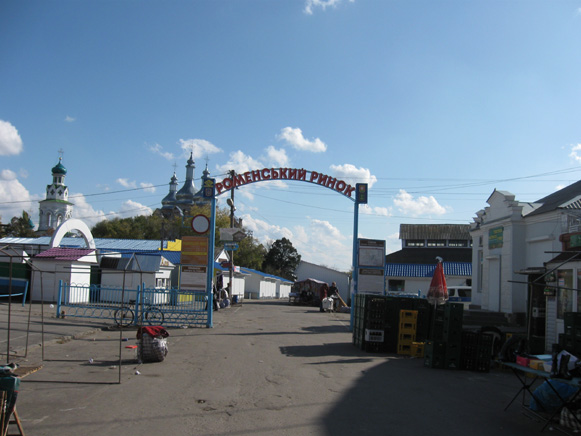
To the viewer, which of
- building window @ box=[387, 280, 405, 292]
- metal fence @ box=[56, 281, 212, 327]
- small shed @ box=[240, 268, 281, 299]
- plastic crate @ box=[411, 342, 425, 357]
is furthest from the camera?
small shed @ box=[240, 268, 281, 299]

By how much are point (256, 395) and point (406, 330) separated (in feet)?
22.8

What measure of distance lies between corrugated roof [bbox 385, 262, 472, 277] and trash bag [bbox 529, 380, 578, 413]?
38.0 m

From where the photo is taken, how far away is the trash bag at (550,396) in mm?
7022

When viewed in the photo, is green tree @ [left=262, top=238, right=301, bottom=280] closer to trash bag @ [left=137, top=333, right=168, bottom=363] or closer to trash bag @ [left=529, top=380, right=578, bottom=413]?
trash bag @ [left=137, top=333, right=168, bottom=363]

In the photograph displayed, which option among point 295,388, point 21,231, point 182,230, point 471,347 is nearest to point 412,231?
point 182,230

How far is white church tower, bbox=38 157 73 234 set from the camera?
67.2 m

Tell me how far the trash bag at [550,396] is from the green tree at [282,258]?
88896 mm

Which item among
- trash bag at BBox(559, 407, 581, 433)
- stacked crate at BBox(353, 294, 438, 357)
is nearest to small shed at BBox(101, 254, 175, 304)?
stacked crate at BBox(353, 294, 438, 357)

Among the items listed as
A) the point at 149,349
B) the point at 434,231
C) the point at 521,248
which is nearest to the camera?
the point at 149,349

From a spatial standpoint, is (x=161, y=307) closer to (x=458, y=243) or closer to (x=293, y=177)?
(x=293, y=177)

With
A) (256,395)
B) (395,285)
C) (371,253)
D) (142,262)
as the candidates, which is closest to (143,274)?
(142,262)

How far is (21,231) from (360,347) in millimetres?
74574

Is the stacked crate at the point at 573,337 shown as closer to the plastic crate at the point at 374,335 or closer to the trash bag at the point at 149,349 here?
the plastic crate at the point at 374,335

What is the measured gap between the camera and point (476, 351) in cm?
1123
